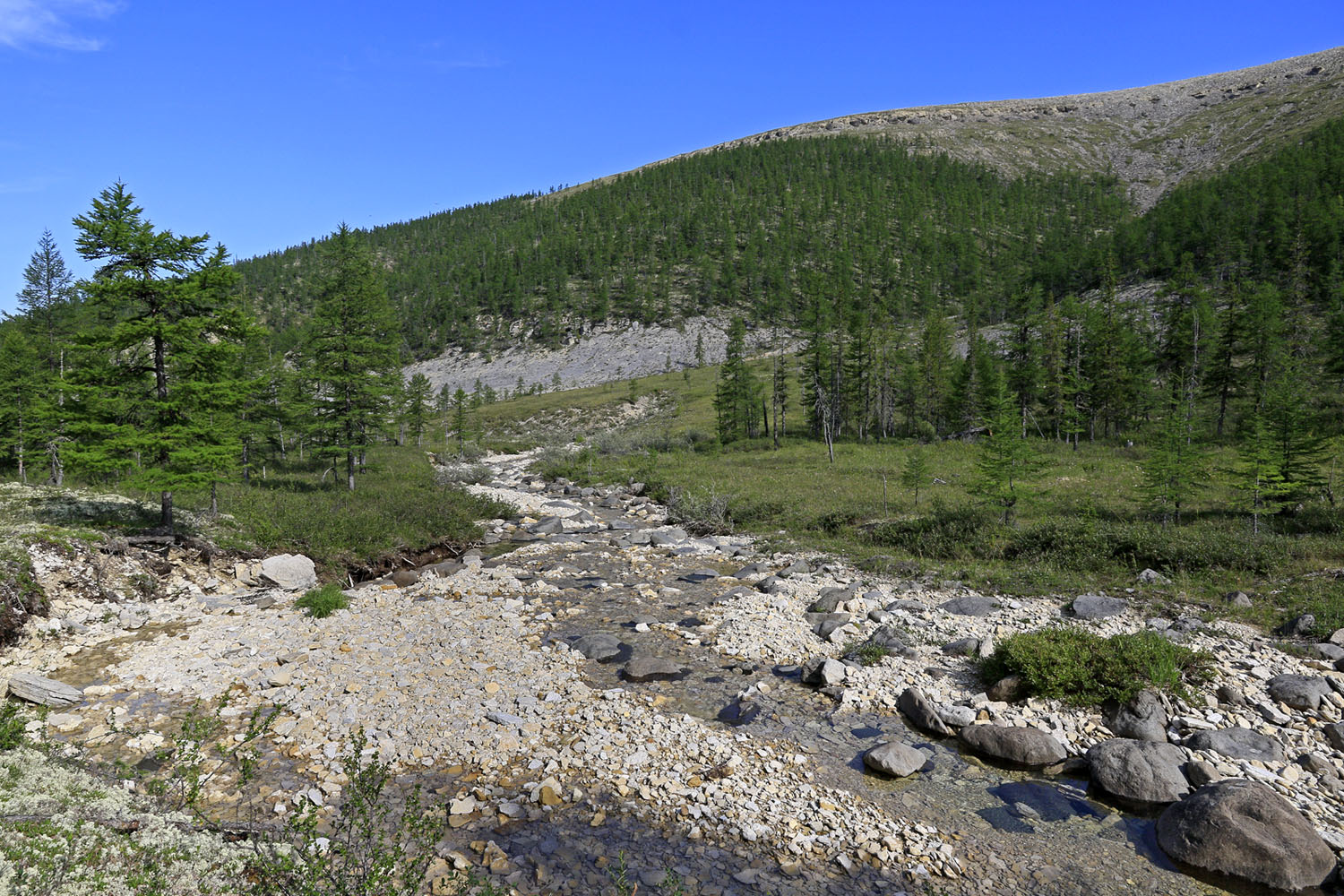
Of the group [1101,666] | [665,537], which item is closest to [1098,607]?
[1101,666]

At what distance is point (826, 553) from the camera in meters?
20.0

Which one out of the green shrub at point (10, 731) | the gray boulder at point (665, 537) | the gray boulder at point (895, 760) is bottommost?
the gray boulder at point (665, 537)

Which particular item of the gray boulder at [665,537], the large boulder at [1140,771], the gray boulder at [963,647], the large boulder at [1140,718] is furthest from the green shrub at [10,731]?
the gray boulder at [665,537]

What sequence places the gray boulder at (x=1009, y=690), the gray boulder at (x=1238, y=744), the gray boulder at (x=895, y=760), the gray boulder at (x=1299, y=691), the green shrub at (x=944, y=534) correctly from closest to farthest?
the gray boulder at (x=1238, y=744) → the gray boulder at (x=895, y=760) → the gray boulder at (x=1299, y=691) → the gray boulder at (x=1009, y=690) → the green shrub at (x=944, y=534)

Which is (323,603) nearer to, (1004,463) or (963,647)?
(963,647)

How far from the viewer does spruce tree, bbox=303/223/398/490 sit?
28625mm

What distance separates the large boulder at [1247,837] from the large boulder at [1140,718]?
5.16ft

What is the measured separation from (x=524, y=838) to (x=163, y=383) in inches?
672

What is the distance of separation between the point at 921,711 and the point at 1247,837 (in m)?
3.93

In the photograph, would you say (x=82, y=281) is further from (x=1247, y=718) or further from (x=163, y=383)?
(x=1247, y=718)

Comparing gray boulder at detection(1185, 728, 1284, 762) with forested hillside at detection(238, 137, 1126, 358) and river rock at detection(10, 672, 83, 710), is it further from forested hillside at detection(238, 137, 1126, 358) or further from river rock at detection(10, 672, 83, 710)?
forested hillside at detection(238, 137, 1126, 358)

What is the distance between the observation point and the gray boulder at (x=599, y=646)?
1281 cm

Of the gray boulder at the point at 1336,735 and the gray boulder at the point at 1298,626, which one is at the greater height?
the gray boulder at the point at 1298,626

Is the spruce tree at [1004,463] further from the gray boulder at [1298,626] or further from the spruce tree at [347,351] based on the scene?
the spruce tree at [347,351]
